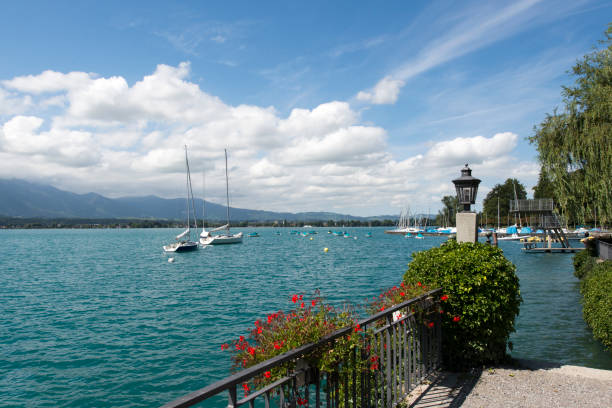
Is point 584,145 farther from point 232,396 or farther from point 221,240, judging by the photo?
point 221,240

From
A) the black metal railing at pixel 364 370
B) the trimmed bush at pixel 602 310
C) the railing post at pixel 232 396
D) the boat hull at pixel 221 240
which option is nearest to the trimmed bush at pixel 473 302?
the black metal railing at pixel 364 370

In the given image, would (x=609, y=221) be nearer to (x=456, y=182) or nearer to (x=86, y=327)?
(x=456, y=182)

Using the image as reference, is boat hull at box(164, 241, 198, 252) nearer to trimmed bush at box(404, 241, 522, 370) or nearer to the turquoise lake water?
the turquoise lake water

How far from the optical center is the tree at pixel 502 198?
9869 cm

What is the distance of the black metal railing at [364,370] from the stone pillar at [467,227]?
2899 mm

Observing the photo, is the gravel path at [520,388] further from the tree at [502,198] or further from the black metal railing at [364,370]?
the tree at [502,198]

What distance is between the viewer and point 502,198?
4033 inches

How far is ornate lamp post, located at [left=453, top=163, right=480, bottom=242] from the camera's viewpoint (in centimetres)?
848

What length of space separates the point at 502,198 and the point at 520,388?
109 meters

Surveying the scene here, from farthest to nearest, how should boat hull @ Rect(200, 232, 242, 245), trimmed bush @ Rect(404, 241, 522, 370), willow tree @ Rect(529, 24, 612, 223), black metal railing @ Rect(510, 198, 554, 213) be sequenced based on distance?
boat hull @ Rect(200, 232, 242, 245) → black metal railing @ Rect(510, 198, 554, 213) → willow tree @ Rect(529, 24, 612, 223) → trimmed bush @ Rect(404, 241, 522, 370)

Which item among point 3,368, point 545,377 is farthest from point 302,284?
point 545,377

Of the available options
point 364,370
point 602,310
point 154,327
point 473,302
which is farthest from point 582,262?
point 364,370

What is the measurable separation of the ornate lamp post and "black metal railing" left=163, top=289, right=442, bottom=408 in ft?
9.72

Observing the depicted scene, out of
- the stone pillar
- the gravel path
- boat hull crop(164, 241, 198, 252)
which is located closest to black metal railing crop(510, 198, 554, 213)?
the stone pillar
